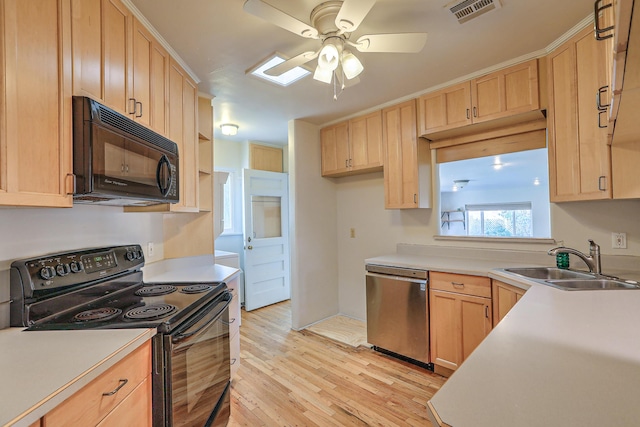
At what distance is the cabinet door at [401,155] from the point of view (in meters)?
2.82

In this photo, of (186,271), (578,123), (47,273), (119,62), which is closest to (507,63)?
(578,123)

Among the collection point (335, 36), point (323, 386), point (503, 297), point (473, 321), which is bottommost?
Result: point (323, 386)

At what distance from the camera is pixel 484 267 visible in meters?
2.30

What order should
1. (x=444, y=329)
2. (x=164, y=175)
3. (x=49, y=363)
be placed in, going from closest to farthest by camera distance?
(x=49, y=363)
(x=164, y=175)
(x=444, y=329)

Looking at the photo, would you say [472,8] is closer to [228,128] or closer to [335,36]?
[335,36]

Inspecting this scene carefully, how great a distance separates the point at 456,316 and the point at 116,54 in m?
2.77

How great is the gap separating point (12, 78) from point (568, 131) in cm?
282

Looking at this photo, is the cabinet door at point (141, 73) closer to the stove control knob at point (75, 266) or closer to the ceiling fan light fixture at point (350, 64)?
the stove control knob at point (75, 266)

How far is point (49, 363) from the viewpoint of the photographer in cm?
90

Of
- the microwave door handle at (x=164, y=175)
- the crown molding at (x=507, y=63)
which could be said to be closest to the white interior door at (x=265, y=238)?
the crown molding at (x=507, y=63)

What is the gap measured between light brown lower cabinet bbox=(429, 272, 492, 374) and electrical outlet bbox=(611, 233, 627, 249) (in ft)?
2.89

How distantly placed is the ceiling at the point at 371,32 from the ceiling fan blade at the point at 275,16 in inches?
9.1

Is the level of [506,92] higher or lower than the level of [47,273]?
higher

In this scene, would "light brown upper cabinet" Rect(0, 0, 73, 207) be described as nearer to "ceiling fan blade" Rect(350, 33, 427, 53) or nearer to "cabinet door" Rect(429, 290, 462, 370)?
"ceiling fan blade" Rect(350, 33, 427, 53)
